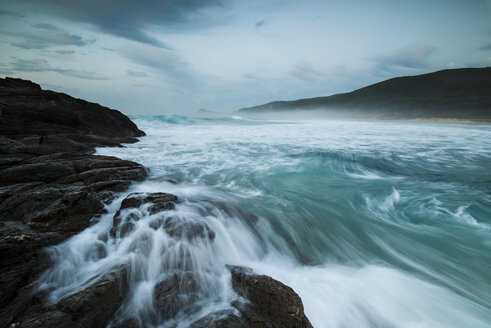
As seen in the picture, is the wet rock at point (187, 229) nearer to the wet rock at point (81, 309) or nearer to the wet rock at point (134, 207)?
the wet rock at point (134, 207)

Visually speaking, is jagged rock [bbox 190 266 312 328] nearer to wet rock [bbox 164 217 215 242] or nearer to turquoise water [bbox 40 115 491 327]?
turquoise water [bbox 40 115 491 327]

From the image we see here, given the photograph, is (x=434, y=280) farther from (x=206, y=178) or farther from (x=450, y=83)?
(x=450, y=83)

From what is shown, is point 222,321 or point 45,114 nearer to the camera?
point 222,321

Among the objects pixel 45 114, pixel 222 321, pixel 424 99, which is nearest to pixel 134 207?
pixel 222 321

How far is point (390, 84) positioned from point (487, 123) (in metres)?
57.7

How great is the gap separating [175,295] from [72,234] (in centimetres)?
160

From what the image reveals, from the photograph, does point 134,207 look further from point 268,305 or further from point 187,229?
point 268,305

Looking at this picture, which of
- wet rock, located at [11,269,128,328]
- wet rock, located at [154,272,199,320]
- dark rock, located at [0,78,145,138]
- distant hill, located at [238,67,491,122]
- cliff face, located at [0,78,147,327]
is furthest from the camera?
distant hill, located at [238,67,491,122]

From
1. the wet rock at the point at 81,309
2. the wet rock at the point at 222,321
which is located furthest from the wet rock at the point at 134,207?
the wet rock at the point at 222,321

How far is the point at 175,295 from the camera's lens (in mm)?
2076

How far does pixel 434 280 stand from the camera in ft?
9.86

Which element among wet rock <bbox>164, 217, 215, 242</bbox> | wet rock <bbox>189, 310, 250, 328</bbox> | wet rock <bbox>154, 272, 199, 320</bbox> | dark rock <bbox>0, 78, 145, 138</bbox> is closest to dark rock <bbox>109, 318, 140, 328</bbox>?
wet rock <bbox>154, 272, 199, 320</bbox>

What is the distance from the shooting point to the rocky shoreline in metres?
1.69

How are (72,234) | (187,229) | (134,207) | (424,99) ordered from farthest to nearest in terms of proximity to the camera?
(424,99), (134,207), (187,229), (72,234)
